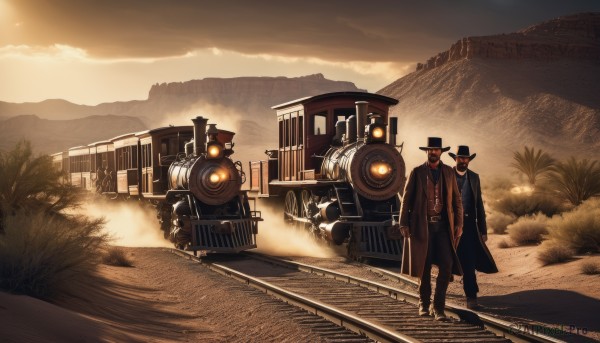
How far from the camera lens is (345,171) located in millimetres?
17859

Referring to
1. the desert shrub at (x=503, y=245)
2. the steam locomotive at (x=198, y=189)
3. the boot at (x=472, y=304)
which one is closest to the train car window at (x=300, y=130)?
the steam locomotive at (x=198, y=189)

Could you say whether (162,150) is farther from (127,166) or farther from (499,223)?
(499,223)

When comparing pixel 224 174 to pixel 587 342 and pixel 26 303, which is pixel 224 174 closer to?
pixel 26 303

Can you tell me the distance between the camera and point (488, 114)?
309 feet

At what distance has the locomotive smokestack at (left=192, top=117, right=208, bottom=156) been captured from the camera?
788 inches

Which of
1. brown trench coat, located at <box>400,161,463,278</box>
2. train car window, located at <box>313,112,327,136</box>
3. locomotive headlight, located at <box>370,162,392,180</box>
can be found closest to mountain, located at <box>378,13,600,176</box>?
train car window, located at <box>313,112,327,136</box>

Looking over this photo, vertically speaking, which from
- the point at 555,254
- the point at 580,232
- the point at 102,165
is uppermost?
the point at 102,165

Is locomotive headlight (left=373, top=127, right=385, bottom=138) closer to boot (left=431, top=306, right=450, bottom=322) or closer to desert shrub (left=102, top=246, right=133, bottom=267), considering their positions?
desert shrub (left=102, top=246, right=133, bottom=267)

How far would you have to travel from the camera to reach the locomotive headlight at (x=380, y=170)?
17672 millimetres

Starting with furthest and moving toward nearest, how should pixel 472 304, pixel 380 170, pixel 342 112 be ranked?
pixel 342 112 < pixel 380 170 < pixel 472 304

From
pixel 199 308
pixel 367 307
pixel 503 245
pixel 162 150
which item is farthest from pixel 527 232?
pixel 199 308

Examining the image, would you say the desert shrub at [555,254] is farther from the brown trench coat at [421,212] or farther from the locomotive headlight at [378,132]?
the brown trench coat at [421,212]

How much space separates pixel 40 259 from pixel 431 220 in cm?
490

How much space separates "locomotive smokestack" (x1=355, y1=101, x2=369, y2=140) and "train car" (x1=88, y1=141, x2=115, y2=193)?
14.8 metres
